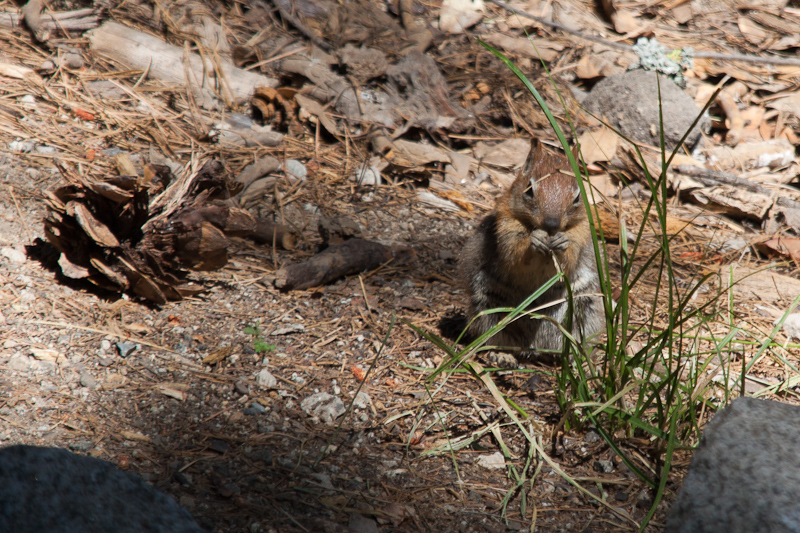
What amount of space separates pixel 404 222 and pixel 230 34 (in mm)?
2243

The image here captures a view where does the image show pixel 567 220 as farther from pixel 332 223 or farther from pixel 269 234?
pixel 269 234

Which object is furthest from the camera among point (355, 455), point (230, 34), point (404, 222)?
point (230, 34)

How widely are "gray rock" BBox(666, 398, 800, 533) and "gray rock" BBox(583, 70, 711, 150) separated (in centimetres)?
327

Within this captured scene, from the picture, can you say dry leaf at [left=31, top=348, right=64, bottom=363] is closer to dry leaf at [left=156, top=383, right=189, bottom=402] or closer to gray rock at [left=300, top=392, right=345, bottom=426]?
dry leaf at [left=156, top=383, right=189, bottom=402]

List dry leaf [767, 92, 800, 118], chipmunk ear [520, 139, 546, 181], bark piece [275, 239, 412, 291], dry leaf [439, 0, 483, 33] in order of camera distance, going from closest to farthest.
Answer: chipmunk ear [520, 139, 546, 181]
bark piece [275, 239, 412, 291]
dry leaf [767, 92, 800, 118]
dry leaf [439, 0, 483, 33]

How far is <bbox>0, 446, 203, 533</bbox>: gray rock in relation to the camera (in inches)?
53.9

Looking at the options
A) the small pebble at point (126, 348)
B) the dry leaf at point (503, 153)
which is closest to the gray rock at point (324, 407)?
the small pebble at point (126, 348)

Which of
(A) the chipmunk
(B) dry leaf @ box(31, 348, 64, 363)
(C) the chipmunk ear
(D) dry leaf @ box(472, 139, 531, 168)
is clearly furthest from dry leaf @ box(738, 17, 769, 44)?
(B) dry leaf @ box(31, 348, 64, 363)

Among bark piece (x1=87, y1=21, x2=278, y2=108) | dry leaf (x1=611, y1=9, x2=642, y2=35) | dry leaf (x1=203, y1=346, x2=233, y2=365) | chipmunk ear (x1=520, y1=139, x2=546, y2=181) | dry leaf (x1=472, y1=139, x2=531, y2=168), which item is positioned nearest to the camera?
Answer: dry leaf (x1=203, y1=346, x2=233, y2=365)

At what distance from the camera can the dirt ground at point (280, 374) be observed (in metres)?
1.90

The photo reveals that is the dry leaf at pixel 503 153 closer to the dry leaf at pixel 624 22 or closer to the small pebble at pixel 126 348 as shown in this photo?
the dry leaf at pixel 624 22

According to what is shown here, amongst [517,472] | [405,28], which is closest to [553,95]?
[405,28]

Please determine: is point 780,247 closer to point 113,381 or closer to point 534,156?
point 534,156

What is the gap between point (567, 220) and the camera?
8.43 ft
